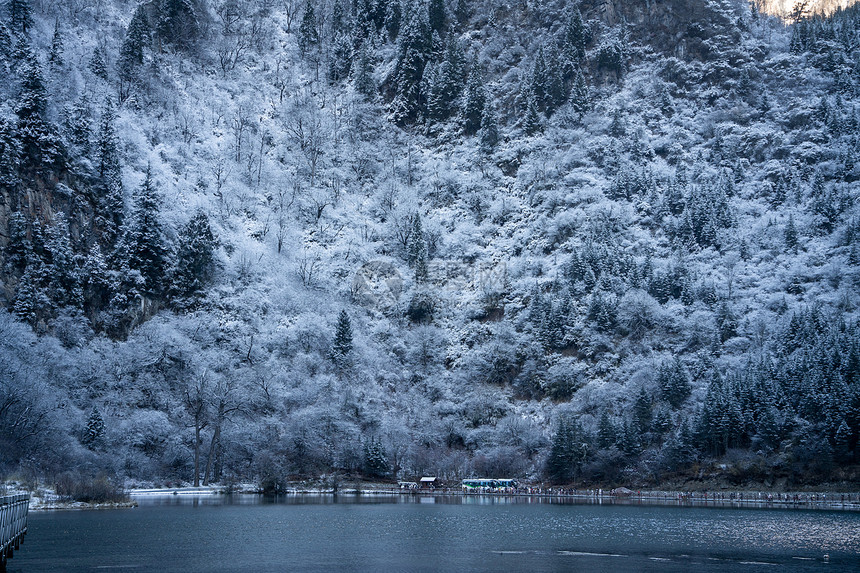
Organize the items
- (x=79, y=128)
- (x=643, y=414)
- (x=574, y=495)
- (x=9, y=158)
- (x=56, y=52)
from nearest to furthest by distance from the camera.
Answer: (x=574, y=495), (x=9, y=158), (x=643, y=414), (x=79, y=128), (x=56, y=52)

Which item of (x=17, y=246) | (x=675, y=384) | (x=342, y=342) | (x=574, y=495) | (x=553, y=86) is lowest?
(x=574, y=495)

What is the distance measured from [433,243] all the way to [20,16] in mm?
78367

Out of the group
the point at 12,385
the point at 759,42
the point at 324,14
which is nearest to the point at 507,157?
the point at 759,42

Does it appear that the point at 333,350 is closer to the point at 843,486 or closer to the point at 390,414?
the point at 390,414

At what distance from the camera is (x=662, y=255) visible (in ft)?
415

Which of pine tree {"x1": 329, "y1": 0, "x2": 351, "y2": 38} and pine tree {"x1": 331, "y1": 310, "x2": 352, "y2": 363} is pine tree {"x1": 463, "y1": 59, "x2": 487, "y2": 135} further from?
pine tree {"x1": 331, "y1": 310, "x2": 352, "y2": 363}

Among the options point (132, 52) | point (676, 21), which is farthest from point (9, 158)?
point (676, 21)

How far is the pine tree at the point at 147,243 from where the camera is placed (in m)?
108

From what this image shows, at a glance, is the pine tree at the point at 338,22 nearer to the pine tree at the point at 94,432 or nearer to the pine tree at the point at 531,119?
the pine tree at the point at 531,119

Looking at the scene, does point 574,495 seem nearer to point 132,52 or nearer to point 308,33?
point 132,52

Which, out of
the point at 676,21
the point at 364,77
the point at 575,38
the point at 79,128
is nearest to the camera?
the point at 79,128

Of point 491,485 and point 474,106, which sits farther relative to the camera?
point 474,106

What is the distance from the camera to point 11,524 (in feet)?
102

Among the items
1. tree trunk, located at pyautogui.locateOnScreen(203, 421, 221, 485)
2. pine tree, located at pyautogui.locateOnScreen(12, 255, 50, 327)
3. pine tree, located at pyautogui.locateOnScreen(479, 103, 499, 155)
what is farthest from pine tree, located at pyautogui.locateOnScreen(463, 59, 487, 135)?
tree trunk, located at pyautogui.locateOnScreen(203, 421, 221, 485)
